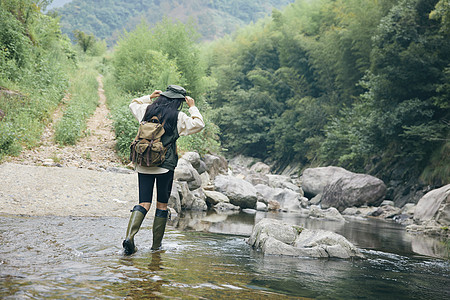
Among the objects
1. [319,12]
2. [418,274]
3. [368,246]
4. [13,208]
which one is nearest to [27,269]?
[13,208]

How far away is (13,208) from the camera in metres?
5.62

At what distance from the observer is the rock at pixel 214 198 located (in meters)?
10.7

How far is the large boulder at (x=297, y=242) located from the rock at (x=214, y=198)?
17.2 ft

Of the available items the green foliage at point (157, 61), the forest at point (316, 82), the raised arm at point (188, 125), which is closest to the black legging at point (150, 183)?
the raised arm at point (188, 125)

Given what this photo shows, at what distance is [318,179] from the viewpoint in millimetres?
17672

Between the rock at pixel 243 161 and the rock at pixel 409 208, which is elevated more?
the rock at pixel 243 161

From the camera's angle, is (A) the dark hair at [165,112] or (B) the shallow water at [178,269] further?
(A) the dark hair at [165,112]

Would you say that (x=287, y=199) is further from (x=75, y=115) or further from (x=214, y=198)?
(x=75, y=115)

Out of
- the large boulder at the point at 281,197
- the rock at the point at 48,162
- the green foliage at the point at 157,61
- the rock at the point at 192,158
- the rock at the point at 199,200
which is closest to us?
the rock at the point at 48,162

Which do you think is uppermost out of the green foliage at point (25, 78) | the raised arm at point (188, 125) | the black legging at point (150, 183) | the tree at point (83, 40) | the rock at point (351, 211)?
the tree at point (83, 40)

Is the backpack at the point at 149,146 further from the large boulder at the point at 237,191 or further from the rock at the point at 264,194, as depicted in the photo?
the rock at the point at 264,194

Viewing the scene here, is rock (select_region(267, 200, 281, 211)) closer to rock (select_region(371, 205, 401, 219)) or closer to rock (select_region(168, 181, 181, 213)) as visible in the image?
rock (select_region(371, 205, 401, 219))

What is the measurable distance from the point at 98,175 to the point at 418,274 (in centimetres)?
637

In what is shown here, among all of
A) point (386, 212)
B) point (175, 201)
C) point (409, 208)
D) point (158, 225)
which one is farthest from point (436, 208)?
point (158, 225)
